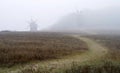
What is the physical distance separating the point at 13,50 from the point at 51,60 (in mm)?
6016

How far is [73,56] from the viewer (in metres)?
34.0

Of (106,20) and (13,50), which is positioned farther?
(106,20)

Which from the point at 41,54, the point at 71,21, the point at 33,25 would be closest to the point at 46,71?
the point at 41,54

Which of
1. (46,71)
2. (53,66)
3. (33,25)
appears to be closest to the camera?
→ (46,71)

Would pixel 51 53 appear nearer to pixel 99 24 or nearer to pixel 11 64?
pixel 11 64

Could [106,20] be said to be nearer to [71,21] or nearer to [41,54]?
[71,21]

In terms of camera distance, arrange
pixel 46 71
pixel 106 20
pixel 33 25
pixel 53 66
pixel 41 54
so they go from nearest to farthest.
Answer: pixel 46 71 < pixel 53 66 < pixel 41 54 < pixel 33 25 < pixel 106 20

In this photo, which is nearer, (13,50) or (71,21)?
(13,50)

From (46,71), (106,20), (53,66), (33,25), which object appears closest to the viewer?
(46,71)

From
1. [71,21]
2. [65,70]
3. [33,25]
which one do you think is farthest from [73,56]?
[71,21]

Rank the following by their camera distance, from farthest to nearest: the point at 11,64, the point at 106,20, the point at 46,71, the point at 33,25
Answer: the point at 106,20 → the point at 33,25 → the point at 11,64 → the point at 46,71

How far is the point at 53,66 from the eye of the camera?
1063 inches

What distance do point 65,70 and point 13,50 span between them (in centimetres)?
1212

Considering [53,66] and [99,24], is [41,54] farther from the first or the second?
[99,24]
